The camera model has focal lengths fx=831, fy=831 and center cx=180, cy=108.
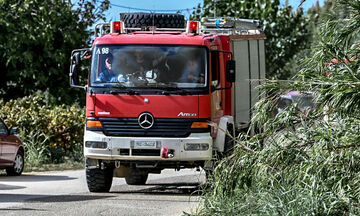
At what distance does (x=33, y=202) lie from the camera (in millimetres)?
12773

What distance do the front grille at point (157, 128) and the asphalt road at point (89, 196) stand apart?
87 centimetres

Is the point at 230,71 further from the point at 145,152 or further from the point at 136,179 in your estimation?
the point at 136,179

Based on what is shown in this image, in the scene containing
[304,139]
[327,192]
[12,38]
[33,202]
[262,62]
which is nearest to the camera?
[327,192]

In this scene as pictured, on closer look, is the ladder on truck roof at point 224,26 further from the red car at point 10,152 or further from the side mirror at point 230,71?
the red car at point 10,152

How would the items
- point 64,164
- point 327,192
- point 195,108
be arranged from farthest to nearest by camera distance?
point 64,164, point 195,108, point 327,192

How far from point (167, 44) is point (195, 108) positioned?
1250 mm

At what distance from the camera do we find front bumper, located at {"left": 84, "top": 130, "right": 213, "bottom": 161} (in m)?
13.8

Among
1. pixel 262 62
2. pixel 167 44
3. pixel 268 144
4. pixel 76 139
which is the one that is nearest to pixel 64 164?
pixel 76 139

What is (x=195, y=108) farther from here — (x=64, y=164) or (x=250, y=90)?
(x=64, y=164)

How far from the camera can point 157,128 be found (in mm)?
13883

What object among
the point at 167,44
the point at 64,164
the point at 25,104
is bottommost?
the point at 64,164

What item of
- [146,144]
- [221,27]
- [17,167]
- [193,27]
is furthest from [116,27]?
[17,167]

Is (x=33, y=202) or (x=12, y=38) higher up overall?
(x=12, y=38)

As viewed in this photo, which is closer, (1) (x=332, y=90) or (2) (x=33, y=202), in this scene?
(1) (x=332, y=90)
